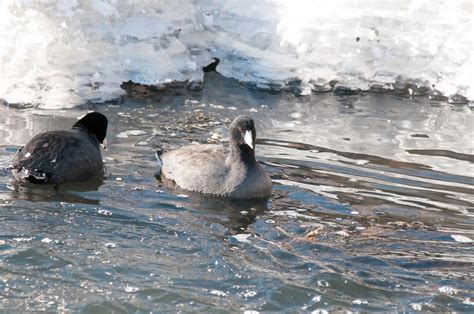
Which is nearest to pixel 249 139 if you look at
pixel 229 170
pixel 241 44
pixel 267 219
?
pixel 229 170

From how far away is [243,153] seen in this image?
8891 millimetres

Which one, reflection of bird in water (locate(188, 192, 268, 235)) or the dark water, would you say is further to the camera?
reflection of bird in water (locate(188, 192, 268, 235))

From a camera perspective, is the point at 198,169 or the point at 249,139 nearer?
the point at 249,139

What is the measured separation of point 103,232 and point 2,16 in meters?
5.05

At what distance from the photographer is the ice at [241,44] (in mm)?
11516

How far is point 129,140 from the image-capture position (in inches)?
396

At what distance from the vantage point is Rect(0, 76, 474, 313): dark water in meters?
6.34

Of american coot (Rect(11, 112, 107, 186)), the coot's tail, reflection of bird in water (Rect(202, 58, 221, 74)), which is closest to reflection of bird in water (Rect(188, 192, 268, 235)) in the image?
the coot's tail

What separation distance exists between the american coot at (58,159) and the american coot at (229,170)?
0.68 m

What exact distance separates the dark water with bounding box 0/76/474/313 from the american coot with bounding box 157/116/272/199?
0.16 m

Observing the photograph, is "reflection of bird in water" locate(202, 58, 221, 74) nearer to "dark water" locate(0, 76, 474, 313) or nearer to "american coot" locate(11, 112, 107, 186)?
"dark water" locate(0, 76, 474, 313)

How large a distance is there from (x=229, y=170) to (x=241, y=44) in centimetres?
418

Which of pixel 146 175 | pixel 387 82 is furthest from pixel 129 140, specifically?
pixel 387 82

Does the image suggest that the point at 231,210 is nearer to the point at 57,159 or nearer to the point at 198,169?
the point at 198,169
